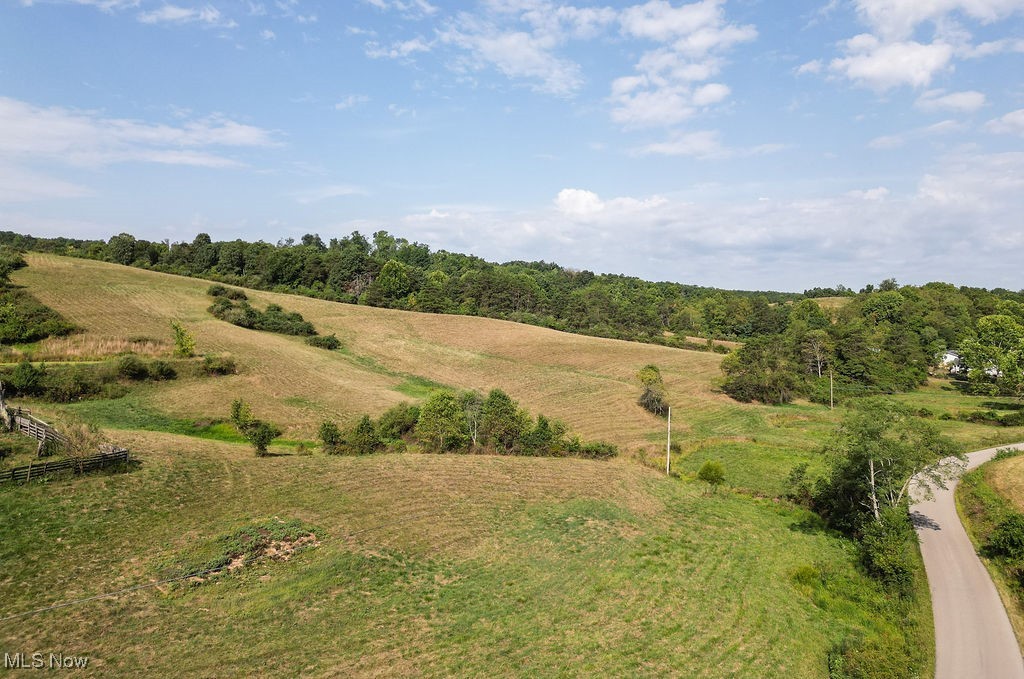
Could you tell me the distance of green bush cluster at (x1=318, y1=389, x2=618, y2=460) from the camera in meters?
41.3

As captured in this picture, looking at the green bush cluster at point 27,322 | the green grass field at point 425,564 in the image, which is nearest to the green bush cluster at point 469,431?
the green grass field at point 425,564

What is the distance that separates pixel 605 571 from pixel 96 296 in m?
78.2

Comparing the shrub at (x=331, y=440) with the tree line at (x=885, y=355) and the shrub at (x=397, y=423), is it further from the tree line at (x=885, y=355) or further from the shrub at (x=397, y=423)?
the tree line at (x=885, y=355)

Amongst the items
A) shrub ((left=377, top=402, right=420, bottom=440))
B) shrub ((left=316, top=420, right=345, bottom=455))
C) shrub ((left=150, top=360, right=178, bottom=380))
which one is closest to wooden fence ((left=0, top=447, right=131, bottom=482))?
shrub ((left=316, top=420, right=345, bottom=455))

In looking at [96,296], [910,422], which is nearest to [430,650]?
[910,422]

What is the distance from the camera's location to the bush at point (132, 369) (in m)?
46.6

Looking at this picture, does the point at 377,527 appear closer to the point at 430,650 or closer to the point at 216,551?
the point at 216,551

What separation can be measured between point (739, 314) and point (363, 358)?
108 meters

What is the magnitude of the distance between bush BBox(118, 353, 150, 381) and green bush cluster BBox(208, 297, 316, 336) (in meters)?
27.4

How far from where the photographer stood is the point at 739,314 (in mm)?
143250

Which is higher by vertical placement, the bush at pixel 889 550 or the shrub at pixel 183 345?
the shrub at pixel 183 345

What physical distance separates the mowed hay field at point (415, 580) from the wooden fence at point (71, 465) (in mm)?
775

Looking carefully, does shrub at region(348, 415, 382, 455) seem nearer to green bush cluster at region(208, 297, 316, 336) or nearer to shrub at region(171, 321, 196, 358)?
shrub at region(171, 321, 196, 358)

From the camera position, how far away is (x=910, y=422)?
26594 millimetres
